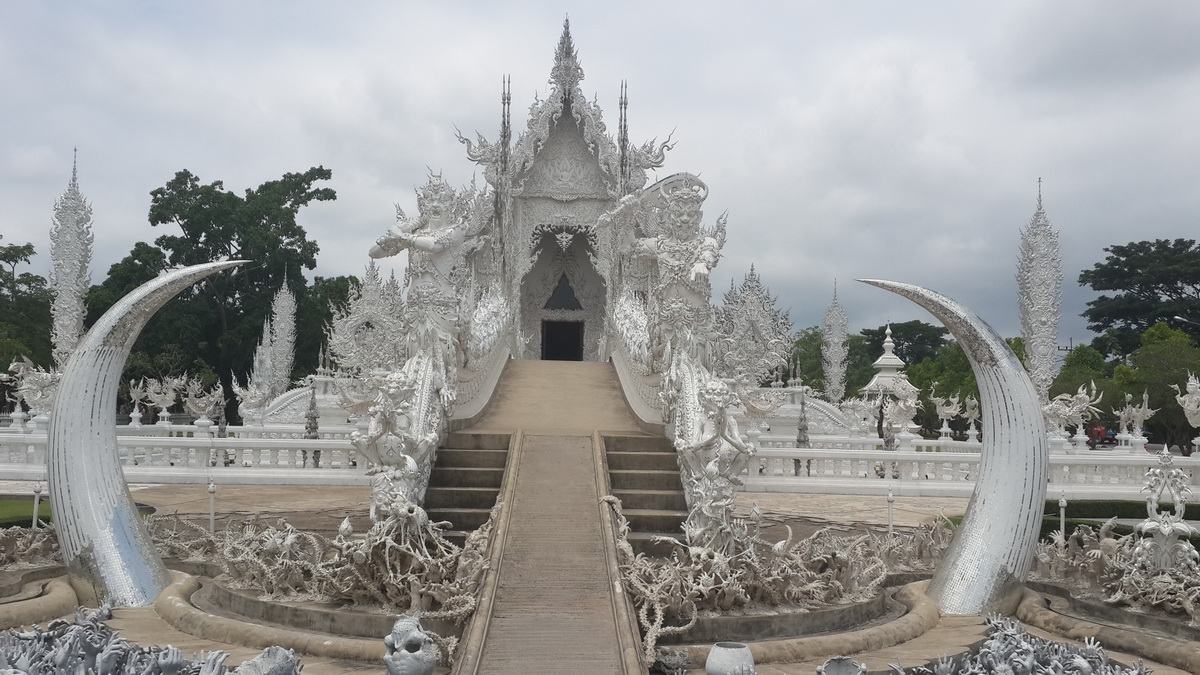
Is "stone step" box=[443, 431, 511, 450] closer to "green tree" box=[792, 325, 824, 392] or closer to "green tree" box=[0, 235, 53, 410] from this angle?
"green tree" box=[0, 235, 53, 410]

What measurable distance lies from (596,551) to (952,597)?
85.9 inches

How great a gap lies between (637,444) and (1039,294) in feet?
54.6

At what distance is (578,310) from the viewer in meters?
20.6

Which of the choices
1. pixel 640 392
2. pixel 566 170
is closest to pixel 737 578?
pixel 640 392

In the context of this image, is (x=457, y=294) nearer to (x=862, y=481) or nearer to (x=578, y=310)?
(x=862, y=481)

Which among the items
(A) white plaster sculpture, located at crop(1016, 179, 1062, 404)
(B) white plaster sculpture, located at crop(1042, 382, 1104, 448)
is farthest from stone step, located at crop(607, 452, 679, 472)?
(A) white plaster sculpture, located at crop(1016, 179, 1062, 404)

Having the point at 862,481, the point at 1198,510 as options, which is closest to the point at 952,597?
the point at 862,481

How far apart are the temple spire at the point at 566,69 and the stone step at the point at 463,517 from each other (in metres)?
13.2

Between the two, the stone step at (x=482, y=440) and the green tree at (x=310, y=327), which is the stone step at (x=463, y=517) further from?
the green tree at (x=310, y=327)

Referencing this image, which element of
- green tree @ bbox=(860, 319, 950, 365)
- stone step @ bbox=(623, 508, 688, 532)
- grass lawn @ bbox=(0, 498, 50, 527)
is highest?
green tree @ bbox=(860, 319, 950, 365)

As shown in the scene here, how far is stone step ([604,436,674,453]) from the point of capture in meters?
Result: 8.80

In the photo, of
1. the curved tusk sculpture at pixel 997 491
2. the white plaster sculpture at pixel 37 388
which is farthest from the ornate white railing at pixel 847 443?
the white plaster sculpture at pixel 37 388

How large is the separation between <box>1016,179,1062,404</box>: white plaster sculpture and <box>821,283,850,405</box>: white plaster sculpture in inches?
223

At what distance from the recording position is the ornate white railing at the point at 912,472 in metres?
11.6
